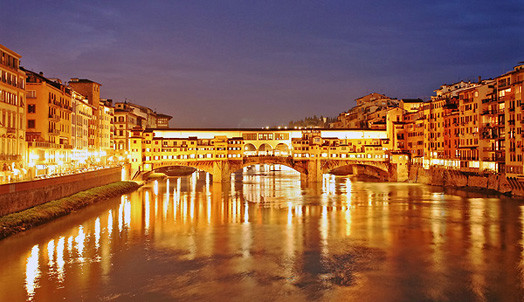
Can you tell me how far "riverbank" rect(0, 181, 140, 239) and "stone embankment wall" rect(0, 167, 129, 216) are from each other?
43 cm

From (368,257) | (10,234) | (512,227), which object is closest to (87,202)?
(10,234)

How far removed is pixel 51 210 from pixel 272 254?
18.7m

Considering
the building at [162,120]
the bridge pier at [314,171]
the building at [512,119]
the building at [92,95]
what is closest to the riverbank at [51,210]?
the building at [92,95]

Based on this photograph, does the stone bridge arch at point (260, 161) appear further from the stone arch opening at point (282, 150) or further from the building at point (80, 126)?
the building at point (80, 126)

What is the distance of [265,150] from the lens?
3172 inches

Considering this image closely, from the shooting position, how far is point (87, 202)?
42438 mm

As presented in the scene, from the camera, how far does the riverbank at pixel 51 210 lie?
27.8 m

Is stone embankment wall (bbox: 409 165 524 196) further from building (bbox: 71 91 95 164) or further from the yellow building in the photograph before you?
building (bbox: 71 91 95 164)

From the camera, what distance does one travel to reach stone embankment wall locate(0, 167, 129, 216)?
2861 cm

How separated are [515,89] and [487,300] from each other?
111 ft

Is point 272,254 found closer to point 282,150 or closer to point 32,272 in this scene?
point 32,272

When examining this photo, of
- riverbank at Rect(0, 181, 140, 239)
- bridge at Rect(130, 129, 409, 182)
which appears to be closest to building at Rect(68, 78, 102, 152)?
bridge at Rect(130, 129, 409, 182)

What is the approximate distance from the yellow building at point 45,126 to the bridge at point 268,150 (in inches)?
701

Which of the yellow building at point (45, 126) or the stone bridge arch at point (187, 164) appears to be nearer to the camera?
the yellow building at point (45, 126)
